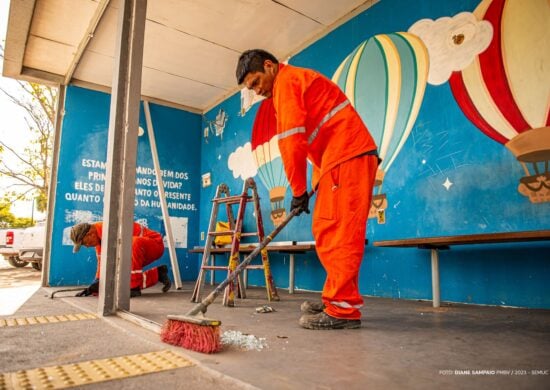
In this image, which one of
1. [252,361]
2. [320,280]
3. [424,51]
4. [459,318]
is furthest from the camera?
[320,280]

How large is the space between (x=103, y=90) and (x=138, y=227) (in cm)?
280

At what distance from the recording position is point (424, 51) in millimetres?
3340

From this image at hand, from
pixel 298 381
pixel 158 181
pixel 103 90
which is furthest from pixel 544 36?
pixel 103 90

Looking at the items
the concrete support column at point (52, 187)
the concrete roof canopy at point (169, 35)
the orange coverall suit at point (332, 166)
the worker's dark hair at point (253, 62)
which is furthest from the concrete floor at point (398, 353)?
the concrete support column at point (52, 187)

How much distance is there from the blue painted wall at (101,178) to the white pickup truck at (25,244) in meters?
4.63

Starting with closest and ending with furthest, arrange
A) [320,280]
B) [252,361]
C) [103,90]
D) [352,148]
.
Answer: [252,361]
[352,148]
[320,280]
[103,90]

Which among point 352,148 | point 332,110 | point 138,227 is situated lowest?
point 138,227

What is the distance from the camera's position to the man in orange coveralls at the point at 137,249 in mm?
3645

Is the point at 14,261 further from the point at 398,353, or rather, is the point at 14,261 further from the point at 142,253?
the point at 398,353

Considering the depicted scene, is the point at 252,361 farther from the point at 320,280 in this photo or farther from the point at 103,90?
the point at 103,90

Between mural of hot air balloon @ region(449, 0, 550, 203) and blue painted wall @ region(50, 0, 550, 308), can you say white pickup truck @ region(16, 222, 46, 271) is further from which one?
mural of hot air balloon @ region(449, 0, 550, 203)

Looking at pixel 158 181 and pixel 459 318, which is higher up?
pixel 158 181

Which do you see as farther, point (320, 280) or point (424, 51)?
point (320, 280)

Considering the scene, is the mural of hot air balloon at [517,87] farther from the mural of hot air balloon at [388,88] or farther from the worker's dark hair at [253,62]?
the worker's dark hair at [253,62]
